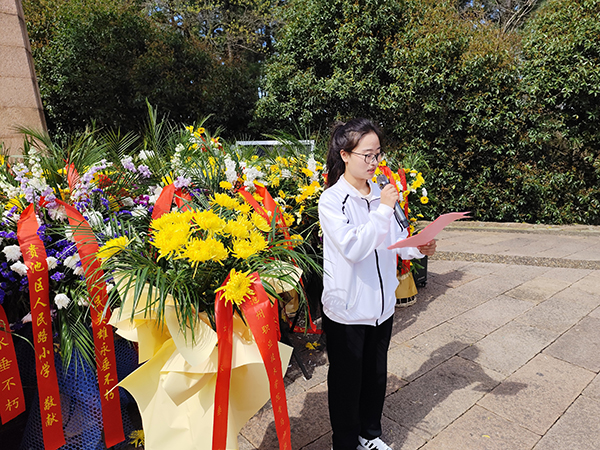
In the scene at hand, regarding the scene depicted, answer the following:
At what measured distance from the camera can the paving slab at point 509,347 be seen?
2842mm

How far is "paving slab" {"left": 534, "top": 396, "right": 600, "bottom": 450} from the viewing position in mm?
2074

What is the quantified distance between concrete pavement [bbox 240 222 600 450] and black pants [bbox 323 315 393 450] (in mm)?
278

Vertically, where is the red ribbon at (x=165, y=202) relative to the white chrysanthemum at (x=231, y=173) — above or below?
below

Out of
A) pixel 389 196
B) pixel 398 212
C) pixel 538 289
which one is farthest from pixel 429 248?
pixel 538 289

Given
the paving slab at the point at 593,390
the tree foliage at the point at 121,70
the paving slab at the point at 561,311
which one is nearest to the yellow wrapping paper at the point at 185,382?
the paving slab at the point at 593,390

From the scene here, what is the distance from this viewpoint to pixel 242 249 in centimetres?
134

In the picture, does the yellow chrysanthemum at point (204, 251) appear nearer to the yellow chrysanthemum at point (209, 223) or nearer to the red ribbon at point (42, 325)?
the yellow chrysanthemum at point (209, 223)

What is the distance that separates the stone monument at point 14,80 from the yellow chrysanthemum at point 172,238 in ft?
12.2

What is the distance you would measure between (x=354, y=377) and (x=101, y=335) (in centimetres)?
113

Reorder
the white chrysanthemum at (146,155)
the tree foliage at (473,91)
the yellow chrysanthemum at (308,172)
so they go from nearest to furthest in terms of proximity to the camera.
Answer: the white chrysanthemum at (146,155) < the yellow chrysanthemum at (308,172) < the tree foliage at (473,91)

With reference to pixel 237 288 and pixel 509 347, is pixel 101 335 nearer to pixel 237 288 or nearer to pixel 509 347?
pixel 237 288

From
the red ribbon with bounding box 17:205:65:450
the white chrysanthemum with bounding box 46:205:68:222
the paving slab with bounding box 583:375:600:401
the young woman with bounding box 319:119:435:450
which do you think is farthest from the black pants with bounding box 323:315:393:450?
the paving slab with bounding box 583:375:600:401

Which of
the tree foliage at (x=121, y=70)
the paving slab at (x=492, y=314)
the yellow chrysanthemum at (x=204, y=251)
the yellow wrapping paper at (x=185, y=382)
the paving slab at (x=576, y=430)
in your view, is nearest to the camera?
the yellow chrysanthemum at (x=204, y=251)

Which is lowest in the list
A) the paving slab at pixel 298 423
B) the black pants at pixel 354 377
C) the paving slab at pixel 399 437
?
the paving slab at pixel 399 437
